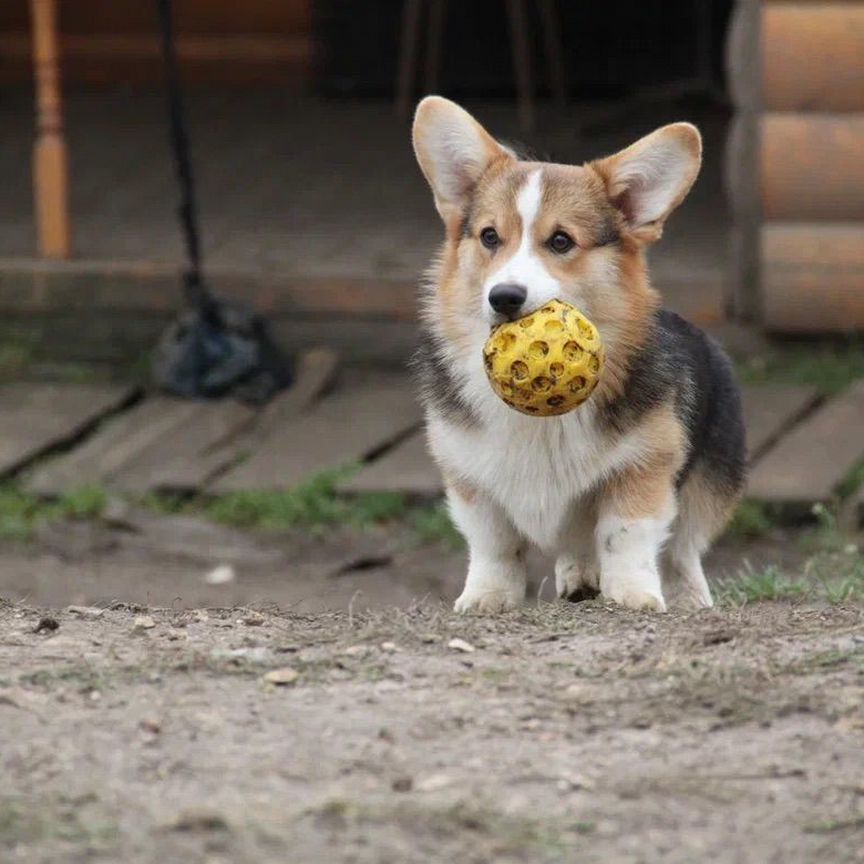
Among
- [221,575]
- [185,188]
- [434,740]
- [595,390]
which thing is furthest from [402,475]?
[434,740]

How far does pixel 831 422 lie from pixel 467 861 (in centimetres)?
524

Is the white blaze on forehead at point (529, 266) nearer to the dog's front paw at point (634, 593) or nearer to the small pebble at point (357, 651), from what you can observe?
the dog's front paw at point (634, 593)

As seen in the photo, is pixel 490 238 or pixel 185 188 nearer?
pixel 490 238

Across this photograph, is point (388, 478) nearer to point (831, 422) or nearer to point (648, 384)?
point (831, 422)

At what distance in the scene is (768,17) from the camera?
8180mm

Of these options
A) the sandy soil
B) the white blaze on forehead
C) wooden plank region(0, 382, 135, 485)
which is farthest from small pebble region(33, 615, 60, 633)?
wooden plank region(0, 382, 135, 485)

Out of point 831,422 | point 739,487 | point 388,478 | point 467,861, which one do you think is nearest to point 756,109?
point 831,422

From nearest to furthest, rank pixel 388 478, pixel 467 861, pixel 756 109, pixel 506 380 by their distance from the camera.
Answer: pixel 467 861 → pixel 506 380 → pixel 388 478 → pixel 756 109

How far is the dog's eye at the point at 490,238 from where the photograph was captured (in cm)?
464

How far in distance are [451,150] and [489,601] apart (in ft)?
3.68

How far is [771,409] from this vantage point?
26.7 feet

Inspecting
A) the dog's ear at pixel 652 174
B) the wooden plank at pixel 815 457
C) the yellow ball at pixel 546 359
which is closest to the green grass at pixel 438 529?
the wooden plank at pixel 815 457

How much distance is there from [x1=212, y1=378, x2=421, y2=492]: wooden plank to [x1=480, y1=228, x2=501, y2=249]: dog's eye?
316 centimetres

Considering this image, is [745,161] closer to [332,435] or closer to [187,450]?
[332,435]
